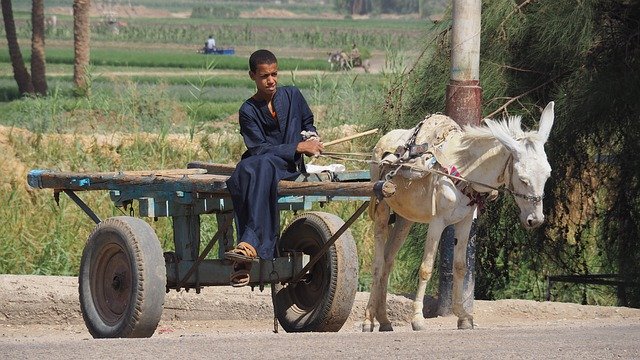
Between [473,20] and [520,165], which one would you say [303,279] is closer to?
[520,165]

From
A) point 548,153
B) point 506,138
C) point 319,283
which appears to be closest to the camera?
point 506,138

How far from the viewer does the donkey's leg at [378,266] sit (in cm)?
951

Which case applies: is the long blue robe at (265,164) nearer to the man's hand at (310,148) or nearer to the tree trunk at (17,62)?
the man's hand at (310,148)

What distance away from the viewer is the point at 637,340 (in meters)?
7.79

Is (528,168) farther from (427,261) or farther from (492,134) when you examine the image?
(427,261)

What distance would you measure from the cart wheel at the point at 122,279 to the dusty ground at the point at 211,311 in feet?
6.06

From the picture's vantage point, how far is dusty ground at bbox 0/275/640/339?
36.4 ft

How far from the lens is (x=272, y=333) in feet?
29.2

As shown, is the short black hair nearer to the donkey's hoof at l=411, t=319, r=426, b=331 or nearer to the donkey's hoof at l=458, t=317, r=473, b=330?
the donkey's hoof at l=411, t=319, r=426, b=331

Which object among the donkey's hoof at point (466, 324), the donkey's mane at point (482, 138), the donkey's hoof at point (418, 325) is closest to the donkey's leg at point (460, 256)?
the donkey's hoof at point (466, 324)

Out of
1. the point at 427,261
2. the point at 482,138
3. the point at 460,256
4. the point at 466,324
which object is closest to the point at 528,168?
the point at 482,138

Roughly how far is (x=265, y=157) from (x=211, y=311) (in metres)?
3.14

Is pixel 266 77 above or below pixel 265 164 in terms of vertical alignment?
above

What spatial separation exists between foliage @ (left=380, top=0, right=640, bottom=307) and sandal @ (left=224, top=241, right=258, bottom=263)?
4512 millimetres
